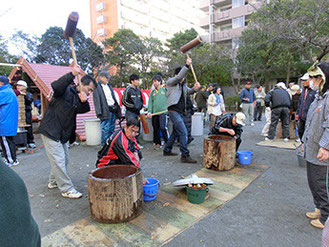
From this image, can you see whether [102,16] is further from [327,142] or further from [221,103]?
[327,142]

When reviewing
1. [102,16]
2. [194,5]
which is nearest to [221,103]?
[102,16]

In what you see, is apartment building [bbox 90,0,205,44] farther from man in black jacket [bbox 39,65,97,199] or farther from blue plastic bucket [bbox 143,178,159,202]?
blue plastic bucket [bbox 143,178,159,202]

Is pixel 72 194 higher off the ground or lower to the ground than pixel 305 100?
lower

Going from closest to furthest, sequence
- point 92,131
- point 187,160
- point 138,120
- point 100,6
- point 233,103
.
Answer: point 138,120, point 187,160, point 92,131, point 233,103, point 100,6

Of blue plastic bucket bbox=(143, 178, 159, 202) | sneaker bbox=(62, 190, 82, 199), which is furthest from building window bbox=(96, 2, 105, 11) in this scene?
blue plastic bucket bbox=(143, 178, 159, 202)

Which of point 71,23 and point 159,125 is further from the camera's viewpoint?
point 159,125

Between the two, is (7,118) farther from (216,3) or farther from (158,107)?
(216,3)

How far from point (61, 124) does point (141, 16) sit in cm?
4432

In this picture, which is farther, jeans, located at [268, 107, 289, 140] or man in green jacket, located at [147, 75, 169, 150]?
jeans, located at [268, 107, 289, 140]

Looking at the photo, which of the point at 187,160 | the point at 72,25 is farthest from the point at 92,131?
the point at 72,25

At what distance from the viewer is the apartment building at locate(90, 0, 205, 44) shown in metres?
37.3

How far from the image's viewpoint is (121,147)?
3.11 meters

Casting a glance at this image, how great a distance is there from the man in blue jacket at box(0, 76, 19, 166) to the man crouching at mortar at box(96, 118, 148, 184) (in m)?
3.17

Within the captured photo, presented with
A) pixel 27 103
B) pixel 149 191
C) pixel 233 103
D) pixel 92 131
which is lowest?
pixel 149 191
